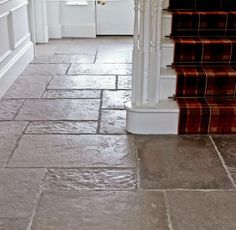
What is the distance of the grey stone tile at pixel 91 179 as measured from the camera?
2.11m

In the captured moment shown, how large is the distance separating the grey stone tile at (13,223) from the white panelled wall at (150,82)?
1110mm

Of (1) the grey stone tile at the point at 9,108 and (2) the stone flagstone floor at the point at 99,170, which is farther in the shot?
(1) the grey stone tile at the point at 9,108

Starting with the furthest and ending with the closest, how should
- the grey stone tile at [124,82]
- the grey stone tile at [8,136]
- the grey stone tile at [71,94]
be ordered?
the grey stone tile at [124,82]
the grey stone tile at [71,94]
the grey stone tile at [8,136]

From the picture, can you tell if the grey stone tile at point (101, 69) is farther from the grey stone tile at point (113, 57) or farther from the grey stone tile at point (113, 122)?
the grey stone tile at point (113, 122)

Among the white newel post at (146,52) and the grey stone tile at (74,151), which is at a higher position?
the white newel post at (146,52)

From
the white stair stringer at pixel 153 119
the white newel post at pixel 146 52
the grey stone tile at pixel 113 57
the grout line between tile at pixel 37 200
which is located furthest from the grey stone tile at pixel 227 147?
the grey stone tile at pixel 113 57

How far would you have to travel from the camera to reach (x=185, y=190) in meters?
2.08

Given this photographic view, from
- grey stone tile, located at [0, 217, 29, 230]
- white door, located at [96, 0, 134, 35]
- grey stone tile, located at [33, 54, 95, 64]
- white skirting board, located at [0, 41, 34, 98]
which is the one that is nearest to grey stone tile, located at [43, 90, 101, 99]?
white skirting board, located at [0, 41, 34, 98]

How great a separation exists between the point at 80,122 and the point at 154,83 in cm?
59

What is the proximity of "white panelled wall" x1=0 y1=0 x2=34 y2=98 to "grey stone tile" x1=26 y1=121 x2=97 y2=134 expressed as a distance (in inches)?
29.6

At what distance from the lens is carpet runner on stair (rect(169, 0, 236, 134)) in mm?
2703

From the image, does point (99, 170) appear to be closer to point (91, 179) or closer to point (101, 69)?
point (91, 179)

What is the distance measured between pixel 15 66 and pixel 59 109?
1.01 m

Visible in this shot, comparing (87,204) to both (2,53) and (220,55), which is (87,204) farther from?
(2,53)
